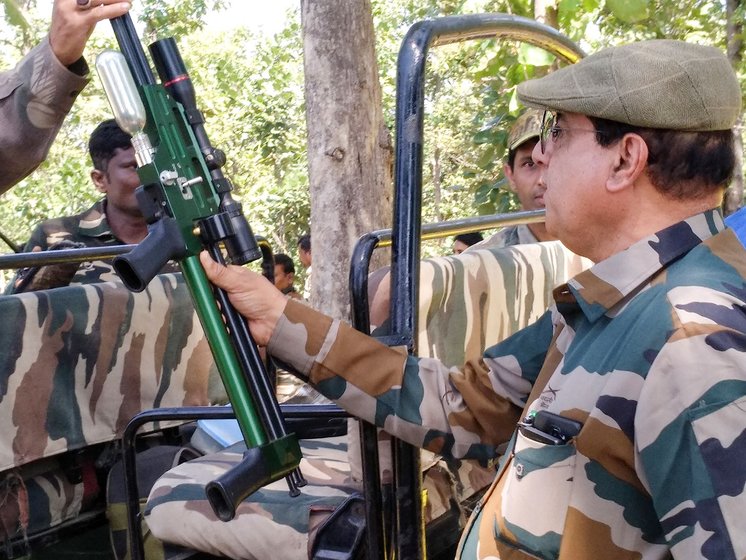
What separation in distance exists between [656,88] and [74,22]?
0.96 meters

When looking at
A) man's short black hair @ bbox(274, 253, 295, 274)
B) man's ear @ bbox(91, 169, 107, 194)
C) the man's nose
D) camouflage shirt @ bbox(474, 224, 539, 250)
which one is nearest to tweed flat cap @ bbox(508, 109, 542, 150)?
camouflage shirt @ bbox(474, 224, 539, 250)

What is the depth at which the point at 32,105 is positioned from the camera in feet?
5.82

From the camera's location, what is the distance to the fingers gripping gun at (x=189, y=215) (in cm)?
134

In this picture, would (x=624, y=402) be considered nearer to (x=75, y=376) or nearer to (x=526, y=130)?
(x=75, y=376)

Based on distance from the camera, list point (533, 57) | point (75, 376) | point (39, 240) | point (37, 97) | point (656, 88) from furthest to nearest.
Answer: point (533, 57), point (39, 240), point (75, 376), point (37, 97), point (656, 88)

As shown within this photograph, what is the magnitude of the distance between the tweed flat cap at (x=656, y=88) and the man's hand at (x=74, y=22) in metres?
0.70

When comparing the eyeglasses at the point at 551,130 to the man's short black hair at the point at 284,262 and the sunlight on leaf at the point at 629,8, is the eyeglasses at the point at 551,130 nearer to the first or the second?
the sunlight on leaf at the point at 629,8

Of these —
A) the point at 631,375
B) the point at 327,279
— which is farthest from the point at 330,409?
the point at 327,279

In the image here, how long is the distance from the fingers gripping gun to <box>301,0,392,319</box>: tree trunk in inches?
87.4

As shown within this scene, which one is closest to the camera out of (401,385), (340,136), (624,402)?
(624,402)

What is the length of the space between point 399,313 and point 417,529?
0.37 m

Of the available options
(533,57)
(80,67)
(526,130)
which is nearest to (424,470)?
(80,67)

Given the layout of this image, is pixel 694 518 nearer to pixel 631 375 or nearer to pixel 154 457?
pixel 631 375

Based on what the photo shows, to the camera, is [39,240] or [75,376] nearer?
[75,376]
